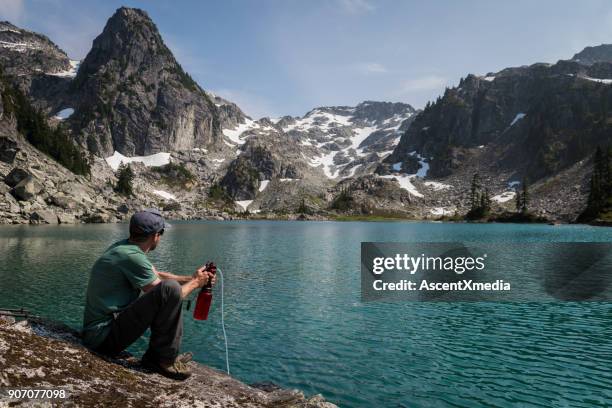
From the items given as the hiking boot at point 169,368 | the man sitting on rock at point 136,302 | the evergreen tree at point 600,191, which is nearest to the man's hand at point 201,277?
the man sitting on rock at point 136,302

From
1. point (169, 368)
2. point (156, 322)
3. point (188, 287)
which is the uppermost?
point (188, 287)

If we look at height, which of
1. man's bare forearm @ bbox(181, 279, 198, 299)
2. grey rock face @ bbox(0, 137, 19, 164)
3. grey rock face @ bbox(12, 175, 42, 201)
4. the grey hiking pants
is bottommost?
the grey hiking pants

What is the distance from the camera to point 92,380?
8.59 meters

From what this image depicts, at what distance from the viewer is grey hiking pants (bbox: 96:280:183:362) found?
929 cm

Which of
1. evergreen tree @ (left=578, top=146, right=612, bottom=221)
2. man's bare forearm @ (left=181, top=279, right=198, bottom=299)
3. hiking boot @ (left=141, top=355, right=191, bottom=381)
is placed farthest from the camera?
evergreen tree @ (left=578, top=146, right=612, bottom=221)

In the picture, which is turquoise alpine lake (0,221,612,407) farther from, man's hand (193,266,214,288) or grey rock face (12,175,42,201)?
grey rock face (12,175,42,201)

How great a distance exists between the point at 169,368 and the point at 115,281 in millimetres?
2585

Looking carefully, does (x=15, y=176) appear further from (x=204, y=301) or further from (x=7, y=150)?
(x=204, y=301)

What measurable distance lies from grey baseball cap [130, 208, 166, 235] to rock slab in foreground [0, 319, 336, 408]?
3210mm

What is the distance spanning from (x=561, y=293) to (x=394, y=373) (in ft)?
82.5
